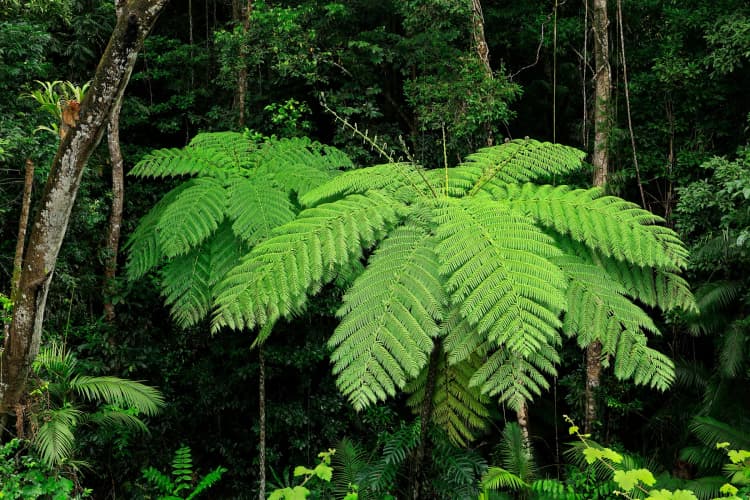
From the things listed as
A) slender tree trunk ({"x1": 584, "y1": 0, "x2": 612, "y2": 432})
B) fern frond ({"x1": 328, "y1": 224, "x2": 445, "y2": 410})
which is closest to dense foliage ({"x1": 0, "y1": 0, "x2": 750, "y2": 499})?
fern frond ({"x1": 328, "y1": 224, "x2": 445, "y2": 410})

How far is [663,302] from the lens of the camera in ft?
7.84

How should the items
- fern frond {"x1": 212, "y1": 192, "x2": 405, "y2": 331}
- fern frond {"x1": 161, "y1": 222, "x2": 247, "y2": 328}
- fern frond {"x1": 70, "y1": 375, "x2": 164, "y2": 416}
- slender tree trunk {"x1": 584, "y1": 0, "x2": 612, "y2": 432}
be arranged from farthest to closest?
slender tree trunk {"x1": 584, "y1": 0, "x2": 612, "y2": 432} → fern frond {"x1": 70, "y1": 375, "x2": 164, "y2": 416} → fern frond {"x1": 161, "y1": 222, "x2": 247, "y2": 328} → fern frond {"x1": 212, "y1": 192, "x2": 405, "y2": 331}

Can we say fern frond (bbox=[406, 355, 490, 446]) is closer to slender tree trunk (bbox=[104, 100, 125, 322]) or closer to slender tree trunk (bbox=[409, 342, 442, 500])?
slender tree trunk (bbox=[409, 342, 442, 500])

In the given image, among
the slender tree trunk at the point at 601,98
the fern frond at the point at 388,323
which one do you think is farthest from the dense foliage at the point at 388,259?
the slender tree trunk at the point at 601,98

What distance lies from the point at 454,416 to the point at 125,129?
6.31m

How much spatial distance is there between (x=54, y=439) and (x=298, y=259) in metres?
2.57

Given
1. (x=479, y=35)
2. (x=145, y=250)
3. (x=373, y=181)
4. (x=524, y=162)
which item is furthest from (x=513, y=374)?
(x=479, y=35)

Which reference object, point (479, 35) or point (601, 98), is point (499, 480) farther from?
point (479, 35)

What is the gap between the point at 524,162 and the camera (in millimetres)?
2857

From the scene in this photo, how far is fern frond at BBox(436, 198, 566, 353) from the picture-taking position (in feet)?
6.08

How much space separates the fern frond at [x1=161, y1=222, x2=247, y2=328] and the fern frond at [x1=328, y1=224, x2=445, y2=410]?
120 cm

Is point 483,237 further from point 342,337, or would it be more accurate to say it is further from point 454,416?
point 454,416

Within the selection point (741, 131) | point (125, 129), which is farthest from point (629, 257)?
point (125, 129)

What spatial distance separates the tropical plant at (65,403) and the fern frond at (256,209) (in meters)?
1.88
